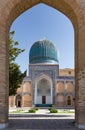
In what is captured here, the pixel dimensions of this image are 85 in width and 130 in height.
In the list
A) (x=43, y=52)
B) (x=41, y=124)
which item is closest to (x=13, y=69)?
(x=41, y=124)

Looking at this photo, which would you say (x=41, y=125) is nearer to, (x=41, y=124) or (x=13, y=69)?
(x=41, y=124)

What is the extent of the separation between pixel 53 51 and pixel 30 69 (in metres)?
3.98

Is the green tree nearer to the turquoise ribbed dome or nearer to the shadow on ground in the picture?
the shadow on ground

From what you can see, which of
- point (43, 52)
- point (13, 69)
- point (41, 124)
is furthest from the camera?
point (43, 52)

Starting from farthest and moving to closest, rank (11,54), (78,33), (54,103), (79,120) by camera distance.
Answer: (54,103), (11,54), (78,33), (79,120)

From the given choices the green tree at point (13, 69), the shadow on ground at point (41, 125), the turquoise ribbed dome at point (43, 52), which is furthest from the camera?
the turquoise ribbed dome at point (43, 52)

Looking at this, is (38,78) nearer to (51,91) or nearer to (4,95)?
(51,91)

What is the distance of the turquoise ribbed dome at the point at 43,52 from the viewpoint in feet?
123

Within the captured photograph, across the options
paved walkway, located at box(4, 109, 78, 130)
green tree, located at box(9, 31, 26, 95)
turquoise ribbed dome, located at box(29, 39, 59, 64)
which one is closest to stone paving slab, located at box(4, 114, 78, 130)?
paved walkway, located at box(4, 109, 78, 130)

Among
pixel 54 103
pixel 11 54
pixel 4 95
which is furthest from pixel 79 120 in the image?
pixel 54 103

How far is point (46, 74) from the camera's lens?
1495 inches

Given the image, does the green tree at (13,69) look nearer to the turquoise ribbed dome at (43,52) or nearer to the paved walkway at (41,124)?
the paved walkway at (41,124)

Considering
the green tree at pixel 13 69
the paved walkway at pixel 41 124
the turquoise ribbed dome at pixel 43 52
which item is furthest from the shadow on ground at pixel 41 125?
the turquoise ribbed dome at pixel 43 52

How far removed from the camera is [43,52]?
123 feet
